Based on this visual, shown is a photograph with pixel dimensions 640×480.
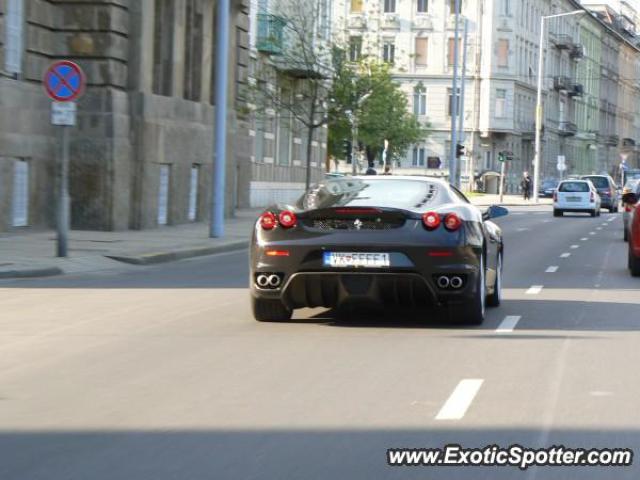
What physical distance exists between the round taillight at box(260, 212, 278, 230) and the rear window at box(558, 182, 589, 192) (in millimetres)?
45661

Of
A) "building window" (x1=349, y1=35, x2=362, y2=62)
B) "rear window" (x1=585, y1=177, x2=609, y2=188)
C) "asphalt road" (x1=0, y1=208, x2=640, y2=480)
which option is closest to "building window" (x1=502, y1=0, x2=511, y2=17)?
"rear window" (x1=585, y1=177, x2=609, y2=188)

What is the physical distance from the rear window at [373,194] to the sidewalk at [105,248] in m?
6.42

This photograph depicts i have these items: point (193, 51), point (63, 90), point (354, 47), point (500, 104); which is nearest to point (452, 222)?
point (63, 90)

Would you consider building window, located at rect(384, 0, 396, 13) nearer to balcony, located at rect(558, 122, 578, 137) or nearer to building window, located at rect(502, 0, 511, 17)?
building window, located at rect(502, 0, 511, 17)

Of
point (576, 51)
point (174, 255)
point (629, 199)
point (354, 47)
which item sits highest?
point (576, 51)

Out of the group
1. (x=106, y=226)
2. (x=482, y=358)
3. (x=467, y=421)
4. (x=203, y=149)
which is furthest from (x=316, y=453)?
(x=203, y=149)

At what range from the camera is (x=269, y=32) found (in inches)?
A: 1813

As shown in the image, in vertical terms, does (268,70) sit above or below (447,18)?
below

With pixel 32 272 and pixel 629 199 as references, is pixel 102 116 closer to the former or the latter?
pixel 32 272

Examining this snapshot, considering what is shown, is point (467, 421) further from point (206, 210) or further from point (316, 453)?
point (206, 210)

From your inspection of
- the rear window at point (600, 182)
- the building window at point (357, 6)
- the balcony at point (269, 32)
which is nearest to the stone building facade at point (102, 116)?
the balcony at point (269, 32)

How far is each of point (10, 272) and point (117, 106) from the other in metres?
11.3

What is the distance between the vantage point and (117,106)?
29.1m

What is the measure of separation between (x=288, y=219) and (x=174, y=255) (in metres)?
11.1
